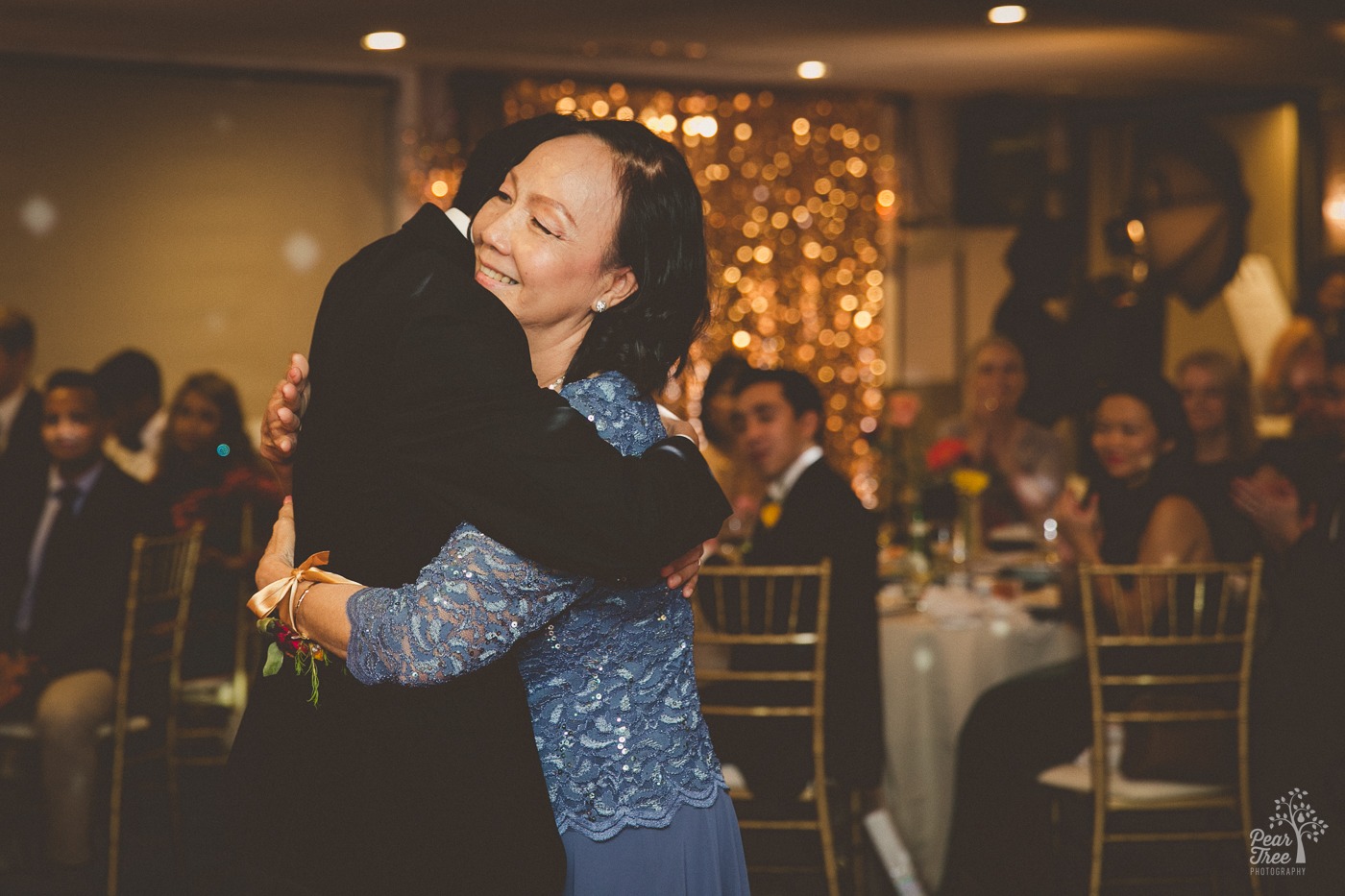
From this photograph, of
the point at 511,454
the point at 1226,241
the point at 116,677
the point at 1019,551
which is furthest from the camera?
the point at 1226,241

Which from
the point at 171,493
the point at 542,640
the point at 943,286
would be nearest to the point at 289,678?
the point at 542,640

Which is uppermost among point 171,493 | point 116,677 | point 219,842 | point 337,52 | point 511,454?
point 337,52

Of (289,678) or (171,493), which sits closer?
(289,678)

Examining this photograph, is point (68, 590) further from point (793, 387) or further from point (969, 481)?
point (969, 481)

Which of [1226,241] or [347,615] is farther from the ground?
[1226,241]

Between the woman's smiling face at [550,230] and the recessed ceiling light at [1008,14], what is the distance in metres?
5.01

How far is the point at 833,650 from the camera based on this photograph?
350cm

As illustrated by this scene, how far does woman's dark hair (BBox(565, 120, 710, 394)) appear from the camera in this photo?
144 cm

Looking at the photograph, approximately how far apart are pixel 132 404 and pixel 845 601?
3505 millimetres

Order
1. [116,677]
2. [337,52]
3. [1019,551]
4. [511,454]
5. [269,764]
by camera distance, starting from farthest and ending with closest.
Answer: [337,52] < [1019,551] < [116,677] < [269,764] < [511,454]

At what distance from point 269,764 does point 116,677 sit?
3.07 meters

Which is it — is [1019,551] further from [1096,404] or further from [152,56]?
[152,56]

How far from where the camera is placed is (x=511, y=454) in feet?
4.16

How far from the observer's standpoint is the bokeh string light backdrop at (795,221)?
7914 mm
